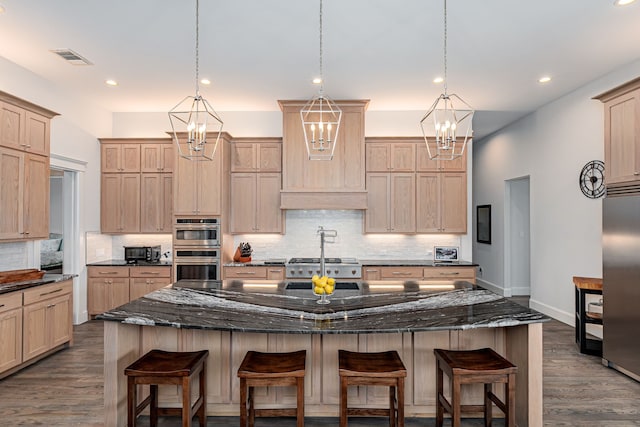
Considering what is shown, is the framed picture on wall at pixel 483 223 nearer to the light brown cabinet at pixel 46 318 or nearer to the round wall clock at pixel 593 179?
the round wall clock at pixel 593 179

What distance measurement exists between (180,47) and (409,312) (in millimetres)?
3381

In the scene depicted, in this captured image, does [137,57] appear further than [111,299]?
No

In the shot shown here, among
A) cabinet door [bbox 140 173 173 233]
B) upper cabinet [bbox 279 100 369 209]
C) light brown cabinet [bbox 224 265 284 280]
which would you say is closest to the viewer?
light brown cabinet [bbox 224 265 284 280]

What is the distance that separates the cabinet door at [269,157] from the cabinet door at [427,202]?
2.09 metres

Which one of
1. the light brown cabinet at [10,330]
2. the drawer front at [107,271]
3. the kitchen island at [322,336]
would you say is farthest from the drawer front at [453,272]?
the light brown cabinet at [10,330]

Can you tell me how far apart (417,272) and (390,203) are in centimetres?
107

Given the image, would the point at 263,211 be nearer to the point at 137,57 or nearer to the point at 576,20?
the point at 137,57

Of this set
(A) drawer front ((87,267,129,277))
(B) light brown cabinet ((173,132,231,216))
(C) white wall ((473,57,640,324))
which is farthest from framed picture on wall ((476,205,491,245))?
(A) drawer front ((87,267,129,277))

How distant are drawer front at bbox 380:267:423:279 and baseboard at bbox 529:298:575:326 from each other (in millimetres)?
2070

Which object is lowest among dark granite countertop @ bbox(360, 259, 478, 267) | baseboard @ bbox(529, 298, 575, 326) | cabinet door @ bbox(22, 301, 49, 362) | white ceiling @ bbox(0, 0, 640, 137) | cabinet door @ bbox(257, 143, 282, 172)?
baseboard @ bbox(529, 298, 575, 326)

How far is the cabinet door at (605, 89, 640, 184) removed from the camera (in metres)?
3.48

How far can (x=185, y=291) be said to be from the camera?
3125mm

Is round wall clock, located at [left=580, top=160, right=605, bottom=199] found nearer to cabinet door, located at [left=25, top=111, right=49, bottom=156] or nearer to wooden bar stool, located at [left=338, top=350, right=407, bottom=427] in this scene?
wooden bar stool, located at [left=338, top=350, right=407, bottom=427]

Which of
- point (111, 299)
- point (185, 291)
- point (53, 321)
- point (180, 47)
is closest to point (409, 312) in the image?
point (185, 291)
